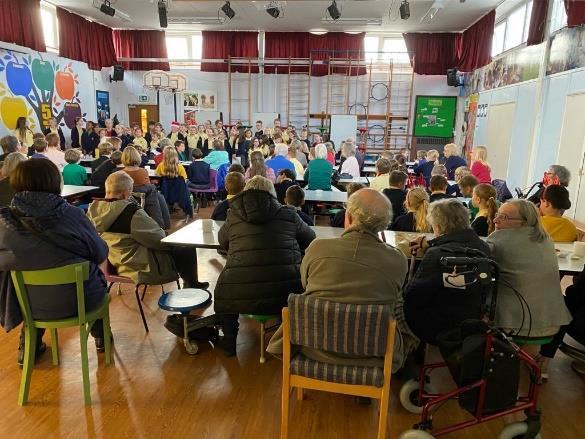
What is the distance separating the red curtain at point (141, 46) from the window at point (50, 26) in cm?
257

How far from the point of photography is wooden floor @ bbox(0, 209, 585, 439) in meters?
2.30

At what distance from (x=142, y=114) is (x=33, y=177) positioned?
12015mm

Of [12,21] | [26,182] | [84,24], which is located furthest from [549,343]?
[84,24]

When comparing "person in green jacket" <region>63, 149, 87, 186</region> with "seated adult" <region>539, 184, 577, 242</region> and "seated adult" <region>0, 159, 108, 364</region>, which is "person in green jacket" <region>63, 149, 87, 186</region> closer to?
"seated adult" <region>0, 159, 108, 364</region>

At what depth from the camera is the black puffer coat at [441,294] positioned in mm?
2236

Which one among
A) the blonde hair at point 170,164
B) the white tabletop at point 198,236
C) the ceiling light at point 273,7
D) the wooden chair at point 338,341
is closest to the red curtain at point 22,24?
the ceiling light at point 273,7

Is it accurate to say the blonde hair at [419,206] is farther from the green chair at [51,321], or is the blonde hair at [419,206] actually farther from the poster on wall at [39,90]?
the poster on wall at [39,90]

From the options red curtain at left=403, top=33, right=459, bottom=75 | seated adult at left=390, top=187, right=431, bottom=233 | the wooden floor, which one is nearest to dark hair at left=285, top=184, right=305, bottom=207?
seated adult at left=390, top=187, right=431, bottom=233

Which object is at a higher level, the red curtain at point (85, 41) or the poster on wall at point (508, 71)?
the red curtain at point (85, 41)

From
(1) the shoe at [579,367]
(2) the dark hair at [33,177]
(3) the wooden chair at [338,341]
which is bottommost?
(1) the shoe at [579,367]

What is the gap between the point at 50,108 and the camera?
1043 centimetres

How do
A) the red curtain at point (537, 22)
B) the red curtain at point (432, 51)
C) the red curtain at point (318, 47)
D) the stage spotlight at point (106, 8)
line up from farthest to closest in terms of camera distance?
1. the red curtain at point (318, 47)
2. the red curtain at point (432, 51)
3. the stage spotlight at point (106, 8)
4. the red curtain at point (537, 22)

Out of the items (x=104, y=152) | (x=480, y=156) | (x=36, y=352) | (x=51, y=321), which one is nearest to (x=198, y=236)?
(x=51, y=321)

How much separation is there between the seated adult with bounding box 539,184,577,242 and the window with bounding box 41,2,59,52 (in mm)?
11150
